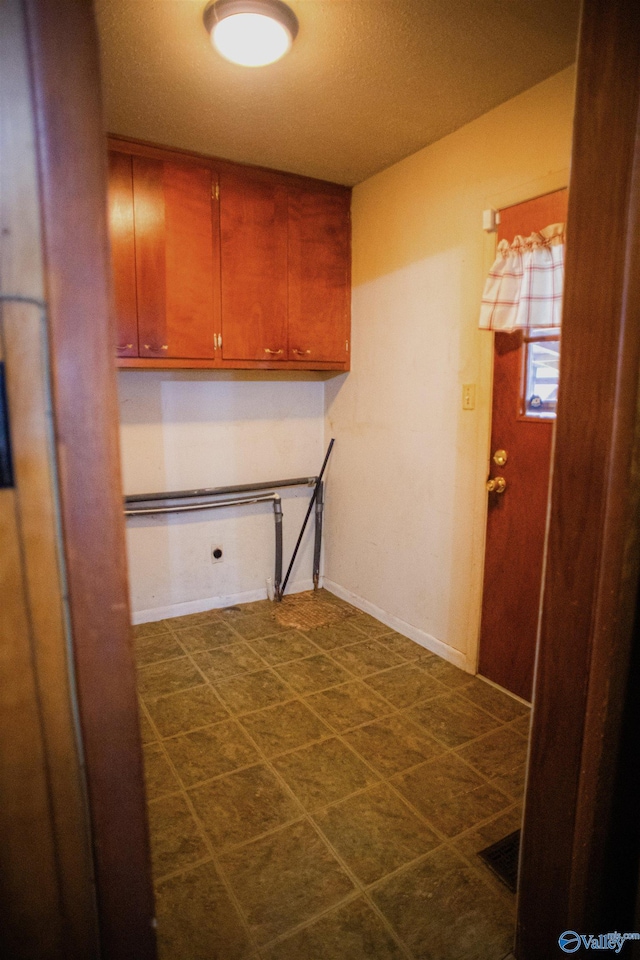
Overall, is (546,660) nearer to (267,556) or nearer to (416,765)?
(416,765)

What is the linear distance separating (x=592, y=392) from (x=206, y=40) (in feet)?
5.91

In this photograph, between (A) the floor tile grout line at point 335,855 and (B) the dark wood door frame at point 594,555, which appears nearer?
(B) the dark wood door frame at point 594,555

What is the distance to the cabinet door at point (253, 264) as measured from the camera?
2924mm

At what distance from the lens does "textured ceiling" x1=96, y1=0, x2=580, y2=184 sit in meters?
1.74

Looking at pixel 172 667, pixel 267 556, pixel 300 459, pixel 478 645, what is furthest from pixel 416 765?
pixel 300 459

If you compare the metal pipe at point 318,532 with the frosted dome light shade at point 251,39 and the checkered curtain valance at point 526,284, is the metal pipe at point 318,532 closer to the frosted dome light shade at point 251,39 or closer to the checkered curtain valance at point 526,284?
the checkered curtain valance at point 526,284

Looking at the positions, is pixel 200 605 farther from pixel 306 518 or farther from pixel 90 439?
pixel 90 439

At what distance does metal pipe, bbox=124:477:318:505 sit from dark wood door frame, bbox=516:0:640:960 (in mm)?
2416

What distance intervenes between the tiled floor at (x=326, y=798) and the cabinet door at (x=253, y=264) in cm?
169

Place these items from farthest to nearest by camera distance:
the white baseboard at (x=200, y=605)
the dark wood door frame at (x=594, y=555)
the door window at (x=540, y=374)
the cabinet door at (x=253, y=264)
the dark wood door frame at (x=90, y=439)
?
1. the white baseboard at (x=200, y=605)
2. the cabinet door at (x=253, y=264)
3. the door window at (x=540, y=374)
4. the dark wood door frame at (x=594, y=555)
5. the dark wood door frame at (x=90, y=439)

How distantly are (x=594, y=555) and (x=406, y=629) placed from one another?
2143 mm

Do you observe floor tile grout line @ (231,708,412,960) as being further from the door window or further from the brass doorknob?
the door window

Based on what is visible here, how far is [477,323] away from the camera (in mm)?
2518

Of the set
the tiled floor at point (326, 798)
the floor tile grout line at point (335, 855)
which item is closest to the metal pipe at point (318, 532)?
the tiled floor at point (326, 798)
